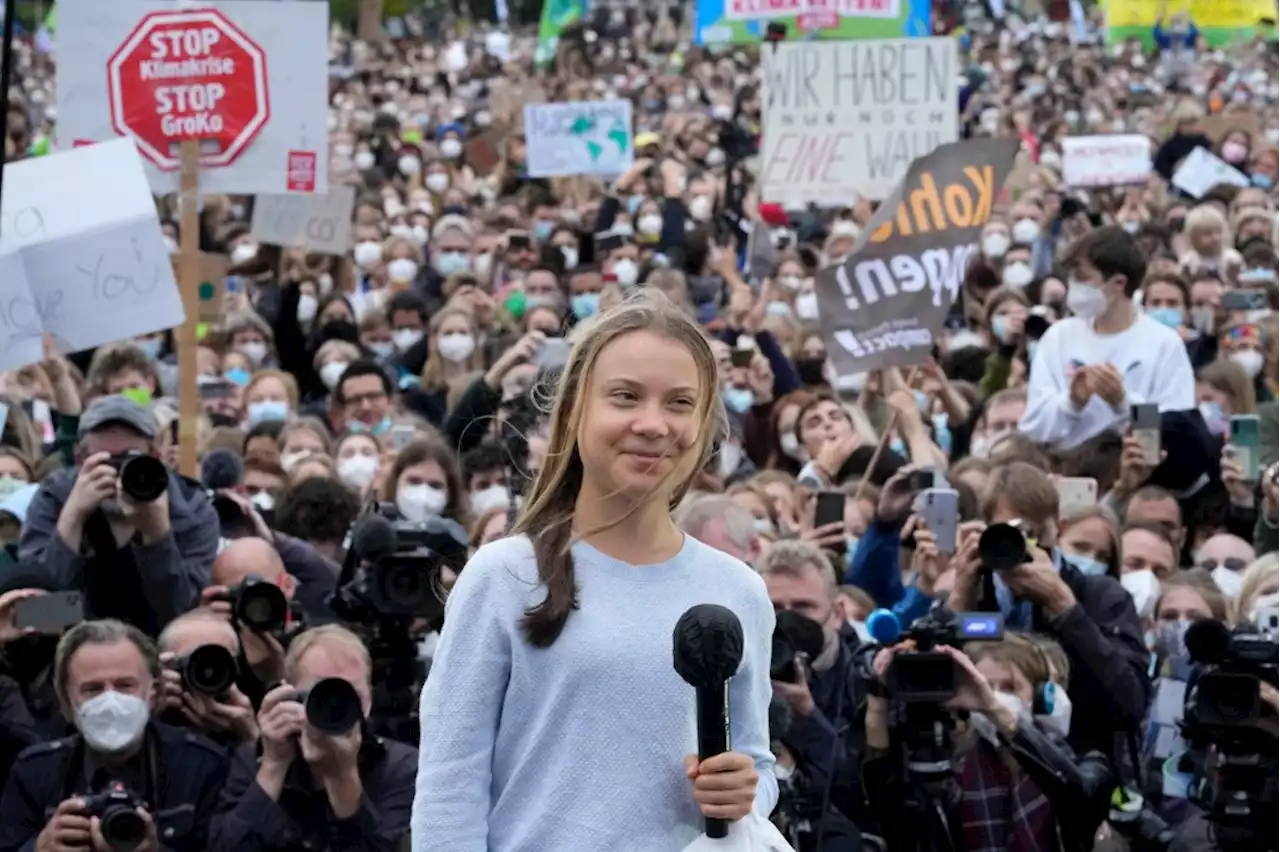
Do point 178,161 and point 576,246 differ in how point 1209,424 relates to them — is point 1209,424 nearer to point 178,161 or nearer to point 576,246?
point 178,161

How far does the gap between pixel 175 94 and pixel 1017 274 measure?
6.40m

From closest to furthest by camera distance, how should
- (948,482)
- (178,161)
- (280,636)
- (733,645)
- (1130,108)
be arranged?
(733,645) < (280,636) < (948,482) < (178,161) < (1130,108)

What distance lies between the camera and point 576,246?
60.2 feet

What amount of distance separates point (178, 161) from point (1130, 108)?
64.5 ft

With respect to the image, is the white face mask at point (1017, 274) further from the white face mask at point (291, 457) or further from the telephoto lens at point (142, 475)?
the telephoto lens at point (142, 475)

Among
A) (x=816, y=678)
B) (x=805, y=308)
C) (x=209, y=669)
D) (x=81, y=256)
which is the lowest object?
(x=805, y=308)

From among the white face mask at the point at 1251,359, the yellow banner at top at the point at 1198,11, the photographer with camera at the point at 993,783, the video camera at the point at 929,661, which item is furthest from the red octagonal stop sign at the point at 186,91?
the yellow banner at top at the point at 1198,11

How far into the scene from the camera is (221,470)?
9.48 metres

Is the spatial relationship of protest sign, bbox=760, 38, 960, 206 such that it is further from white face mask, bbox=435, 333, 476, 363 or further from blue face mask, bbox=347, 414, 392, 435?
blue face mask, bbox=347, 414, 392, 435

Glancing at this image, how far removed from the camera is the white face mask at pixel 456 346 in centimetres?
1341

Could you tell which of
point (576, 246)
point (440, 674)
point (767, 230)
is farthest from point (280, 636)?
point (576, 246)

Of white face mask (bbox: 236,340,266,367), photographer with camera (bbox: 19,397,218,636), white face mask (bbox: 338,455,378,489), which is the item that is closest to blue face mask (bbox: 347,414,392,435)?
white face mask (bbox: 338,455,378,489)

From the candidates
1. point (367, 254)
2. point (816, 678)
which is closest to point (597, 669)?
point (816, 678)

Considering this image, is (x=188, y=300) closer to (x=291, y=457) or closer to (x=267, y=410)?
(x=291, y=457)
